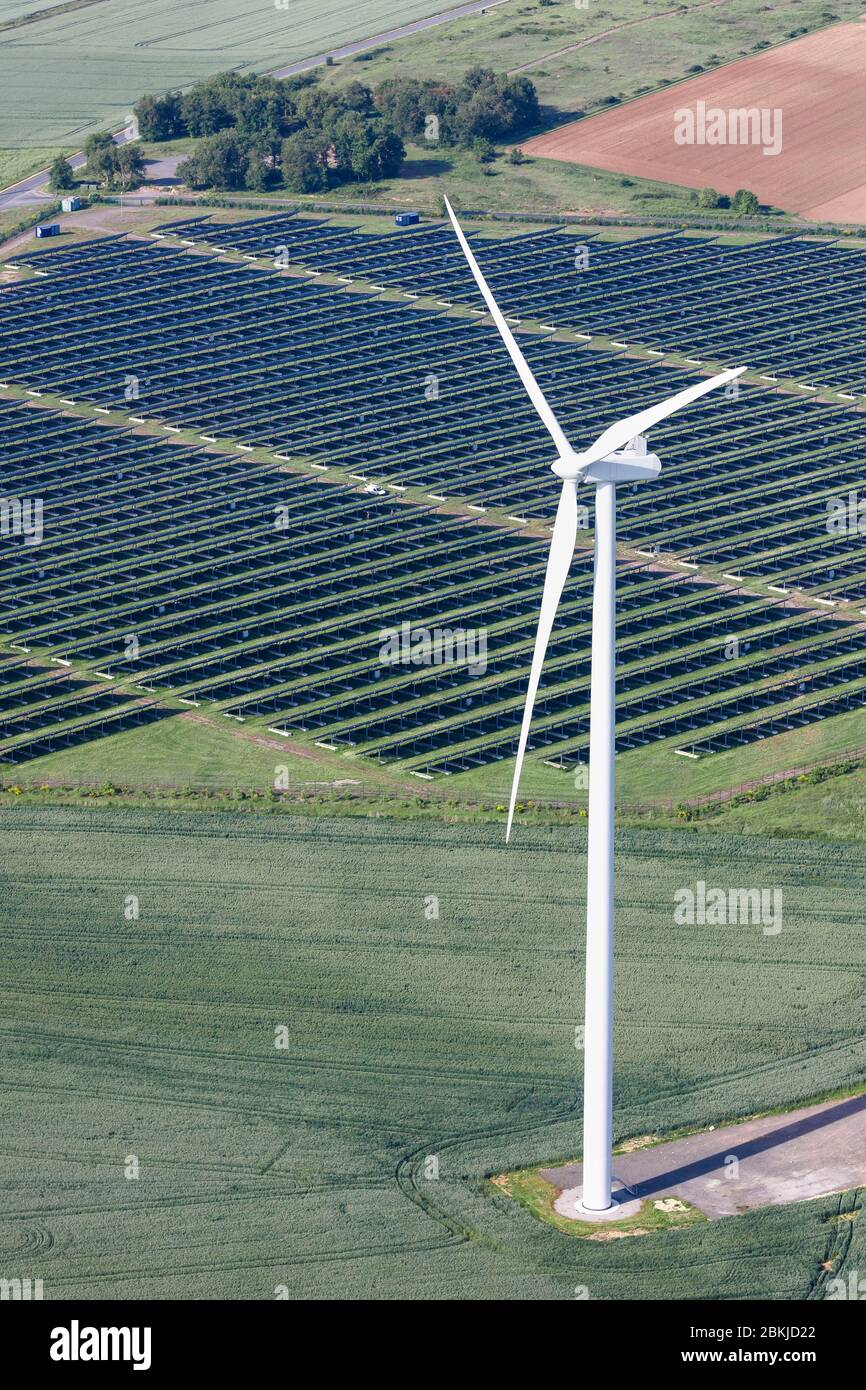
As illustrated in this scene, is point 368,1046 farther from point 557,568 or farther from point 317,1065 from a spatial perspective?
point 557,568

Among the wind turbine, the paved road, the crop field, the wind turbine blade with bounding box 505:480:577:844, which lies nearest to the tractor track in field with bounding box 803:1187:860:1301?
the paved road

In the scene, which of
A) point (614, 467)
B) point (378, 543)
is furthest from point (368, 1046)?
point (378, 543)

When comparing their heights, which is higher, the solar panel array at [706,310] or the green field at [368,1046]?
the solar panel array at [706,310]

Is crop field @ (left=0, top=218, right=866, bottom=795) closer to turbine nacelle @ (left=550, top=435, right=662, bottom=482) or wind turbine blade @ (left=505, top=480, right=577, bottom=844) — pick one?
wind turbine blade @ (left=505, top=480, right=577, bottom=844)

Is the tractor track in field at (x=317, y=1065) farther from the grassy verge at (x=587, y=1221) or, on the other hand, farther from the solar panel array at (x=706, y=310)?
the solar panel array at (x=706, y=310)

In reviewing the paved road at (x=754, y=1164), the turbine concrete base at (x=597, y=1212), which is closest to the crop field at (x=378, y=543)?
the paved road at (x=754, y=1164)

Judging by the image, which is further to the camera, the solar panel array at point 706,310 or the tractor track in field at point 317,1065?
the solar panel array at point 706,310

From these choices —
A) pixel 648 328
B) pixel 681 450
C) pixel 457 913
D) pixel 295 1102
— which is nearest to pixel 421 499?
pixel 681 450
